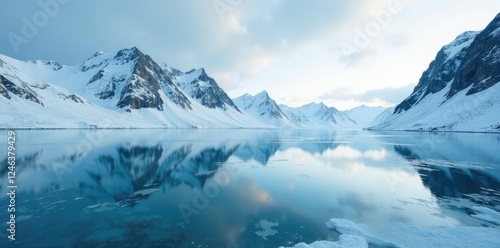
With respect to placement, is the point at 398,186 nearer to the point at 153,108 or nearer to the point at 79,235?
the point at 79,235

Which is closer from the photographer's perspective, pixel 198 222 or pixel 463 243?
pixel 463 243

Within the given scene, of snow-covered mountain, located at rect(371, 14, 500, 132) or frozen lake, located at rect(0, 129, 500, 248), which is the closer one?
frozen lake, located at rect(0, 129, 500, 248)


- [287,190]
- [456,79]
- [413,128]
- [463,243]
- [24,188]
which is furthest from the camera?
[456,79]

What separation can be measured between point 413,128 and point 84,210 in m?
159

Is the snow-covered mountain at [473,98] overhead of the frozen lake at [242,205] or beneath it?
overhead

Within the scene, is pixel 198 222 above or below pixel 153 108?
below

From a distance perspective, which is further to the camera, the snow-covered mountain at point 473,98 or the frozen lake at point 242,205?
the snow-covered mountain at point 473,98

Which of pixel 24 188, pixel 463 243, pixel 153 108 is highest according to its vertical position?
pixel 153 108

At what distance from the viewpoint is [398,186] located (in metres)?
21.4

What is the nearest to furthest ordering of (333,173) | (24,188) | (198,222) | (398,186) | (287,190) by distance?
1. (198,222)
2. (24,188)
3. (287,190)
4. (398,186)
5. (333,173)

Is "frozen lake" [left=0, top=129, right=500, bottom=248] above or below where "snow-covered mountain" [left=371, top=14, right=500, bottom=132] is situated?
below

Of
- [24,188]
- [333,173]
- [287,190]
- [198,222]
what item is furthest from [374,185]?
[24,188]

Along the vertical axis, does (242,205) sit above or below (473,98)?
below

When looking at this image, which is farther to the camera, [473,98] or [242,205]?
[473,98]
